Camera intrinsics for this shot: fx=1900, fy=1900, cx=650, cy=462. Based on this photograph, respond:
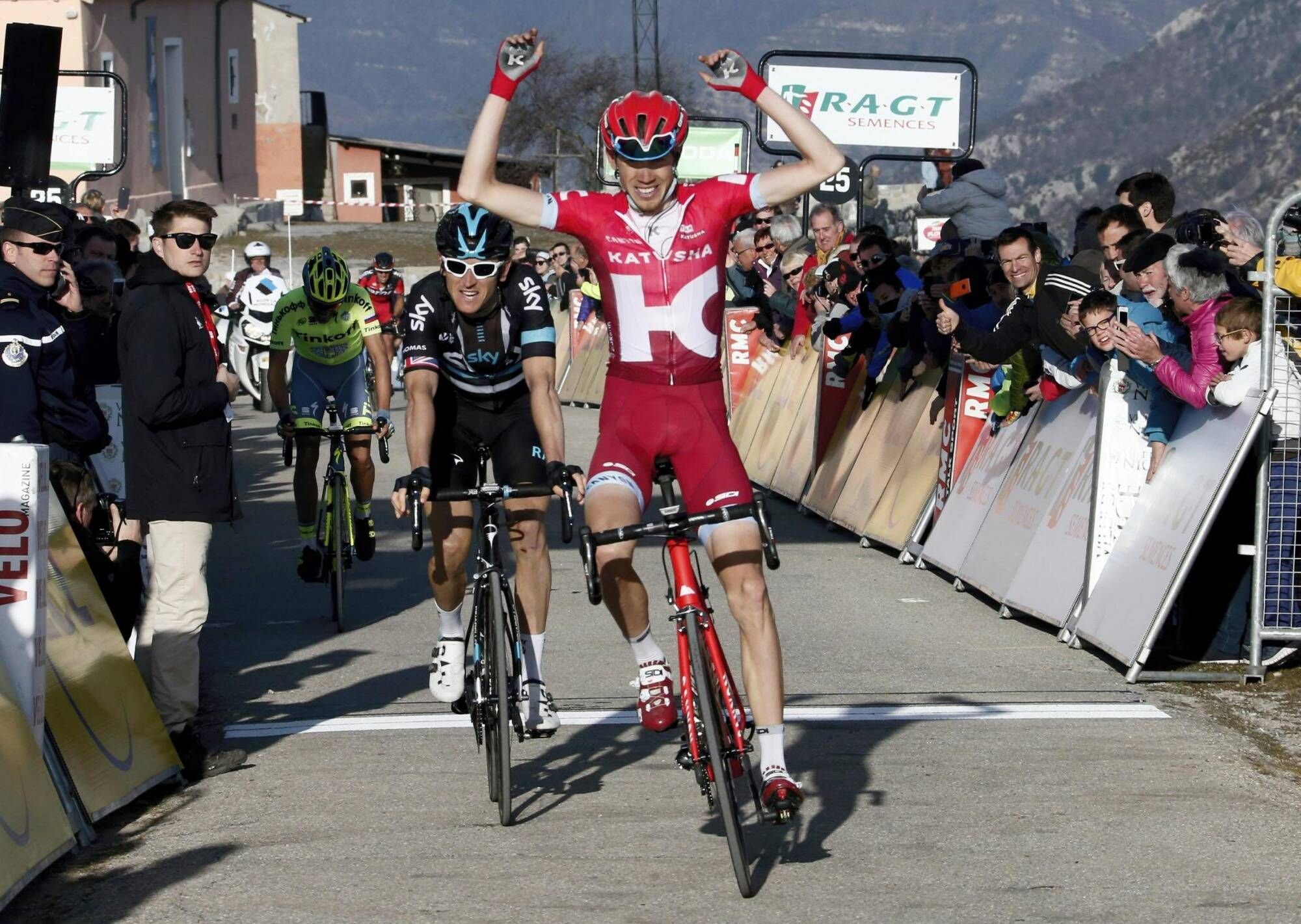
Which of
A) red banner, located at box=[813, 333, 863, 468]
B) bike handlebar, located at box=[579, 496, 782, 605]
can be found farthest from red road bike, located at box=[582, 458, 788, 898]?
red banner, located at box=[813, 333, 863, 468]

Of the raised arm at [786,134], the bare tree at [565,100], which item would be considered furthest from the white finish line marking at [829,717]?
the bare tree at [565,100]

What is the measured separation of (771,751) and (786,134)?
2.04 metres

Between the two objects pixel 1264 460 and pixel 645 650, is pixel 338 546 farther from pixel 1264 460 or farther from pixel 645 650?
pixel 1264 460

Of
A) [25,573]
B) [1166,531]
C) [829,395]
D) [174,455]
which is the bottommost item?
[1166,531]

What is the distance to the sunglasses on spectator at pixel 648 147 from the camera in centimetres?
644

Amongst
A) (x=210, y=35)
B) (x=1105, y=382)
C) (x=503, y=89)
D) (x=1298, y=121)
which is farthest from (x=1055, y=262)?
(x=1298, y=121)

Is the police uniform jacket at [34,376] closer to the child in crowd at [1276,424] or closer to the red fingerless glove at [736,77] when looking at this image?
the red fingerless glove at [736,77]

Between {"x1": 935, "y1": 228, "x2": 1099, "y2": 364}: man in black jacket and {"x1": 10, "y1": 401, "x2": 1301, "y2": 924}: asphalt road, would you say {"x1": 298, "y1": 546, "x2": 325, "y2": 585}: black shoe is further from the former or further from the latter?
{"x1": 935, "y1": 228, "x2": 1099, "y2": 364}: man in black jacket

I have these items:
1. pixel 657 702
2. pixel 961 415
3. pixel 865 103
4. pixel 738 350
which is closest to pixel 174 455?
pixel 657 702

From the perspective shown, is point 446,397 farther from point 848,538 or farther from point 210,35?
point 210,35

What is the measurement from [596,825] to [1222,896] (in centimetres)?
212

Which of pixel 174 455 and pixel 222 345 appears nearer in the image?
pixel 174 455

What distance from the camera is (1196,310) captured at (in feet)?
31.2

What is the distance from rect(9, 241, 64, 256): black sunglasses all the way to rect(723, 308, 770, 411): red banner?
13821 millimetres
